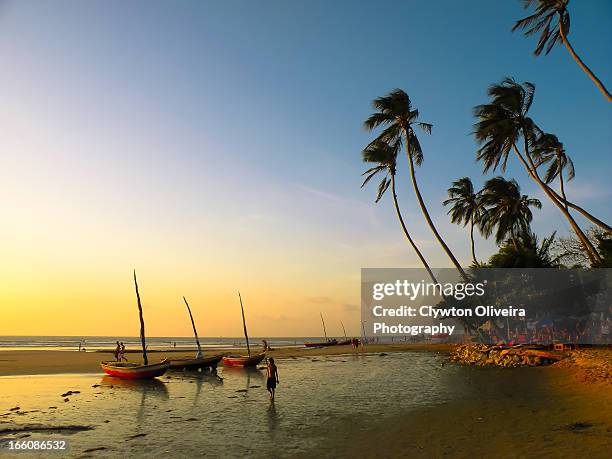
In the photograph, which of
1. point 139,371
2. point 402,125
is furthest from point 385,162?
point 139,371

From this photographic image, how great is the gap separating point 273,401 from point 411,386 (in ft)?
27.6

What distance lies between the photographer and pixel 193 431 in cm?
1367

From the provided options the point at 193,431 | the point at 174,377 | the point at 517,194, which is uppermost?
the point at 517,194

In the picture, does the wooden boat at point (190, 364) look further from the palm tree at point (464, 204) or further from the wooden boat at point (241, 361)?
the palm tree at point (464, 204)

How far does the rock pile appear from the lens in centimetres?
2925

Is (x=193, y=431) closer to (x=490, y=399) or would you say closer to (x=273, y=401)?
(x=273, y=401)

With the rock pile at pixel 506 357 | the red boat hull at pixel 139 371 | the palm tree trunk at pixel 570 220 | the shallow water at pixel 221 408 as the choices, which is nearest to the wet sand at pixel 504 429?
the shallow water at pixel 221 408

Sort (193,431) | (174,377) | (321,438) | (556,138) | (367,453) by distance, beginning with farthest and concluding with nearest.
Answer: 1. (556,138)
2. (174,377)
3. (193,431)
4. (321,438)
5. (367,453)

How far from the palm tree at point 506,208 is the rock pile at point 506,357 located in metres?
17.6

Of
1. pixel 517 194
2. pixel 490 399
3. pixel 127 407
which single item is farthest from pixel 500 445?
pixel 517 194

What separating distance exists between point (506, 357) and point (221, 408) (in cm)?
2317

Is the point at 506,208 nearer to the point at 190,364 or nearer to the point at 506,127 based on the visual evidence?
the point at 506,127

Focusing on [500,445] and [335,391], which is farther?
[335,391]

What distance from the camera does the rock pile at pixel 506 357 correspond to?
96.0 ft
